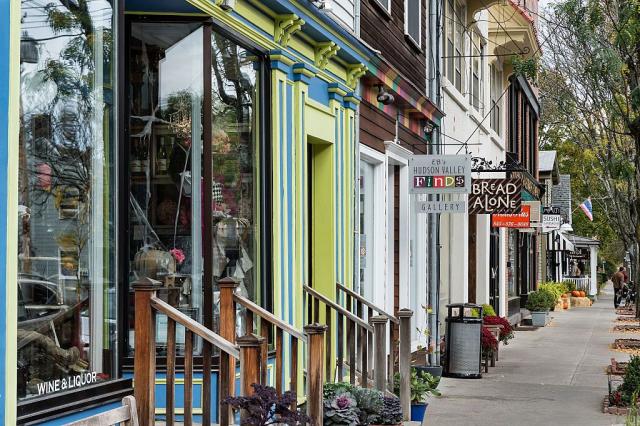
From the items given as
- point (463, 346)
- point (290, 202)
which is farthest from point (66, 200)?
point (463, 346)

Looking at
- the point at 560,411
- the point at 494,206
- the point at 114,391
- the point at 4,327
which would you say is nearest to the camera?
the point at 4,327

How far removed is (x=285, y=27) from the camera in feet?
32.1

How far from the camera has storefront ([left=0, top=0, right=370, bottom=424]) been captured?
5.78 m

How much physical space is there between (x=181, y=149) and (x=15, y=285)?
3080mm

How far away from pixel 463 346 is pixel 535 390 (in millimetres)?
1422

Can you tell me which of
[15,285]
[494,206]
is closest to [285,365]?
[15,285]

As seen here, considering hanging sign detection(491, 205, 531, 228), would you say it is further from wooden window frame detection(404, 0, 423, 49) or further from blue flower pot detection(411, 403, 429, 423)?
blue flower pot detection(411, 403, 429, 423)

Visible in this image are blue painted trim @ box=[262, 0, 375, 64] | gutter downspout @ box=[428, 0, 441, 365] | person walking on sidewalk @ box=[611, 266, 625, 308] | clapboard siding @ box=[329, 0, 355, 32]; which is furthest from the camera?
person walking on sidewalk @ box=[611, 266, 625, 308]

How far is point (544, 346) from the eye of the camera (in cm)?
2270

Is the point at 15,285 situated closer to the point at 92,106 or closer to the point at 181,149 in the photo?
the point at 92,106

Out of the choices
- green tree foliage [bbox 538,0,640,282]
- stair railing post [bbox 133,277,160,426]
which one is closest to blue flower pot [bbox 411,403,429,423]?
stair railing post [bbox 133,277,160,426]

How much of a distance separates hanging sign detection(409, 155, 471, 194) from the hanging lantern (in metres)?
8.23

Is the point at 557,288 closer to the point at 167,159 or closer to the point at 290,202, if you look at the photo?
the point at 290,202

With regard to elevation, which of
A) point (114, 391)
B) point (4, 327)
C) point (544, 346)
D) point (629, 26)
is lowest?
point (544, 346)
